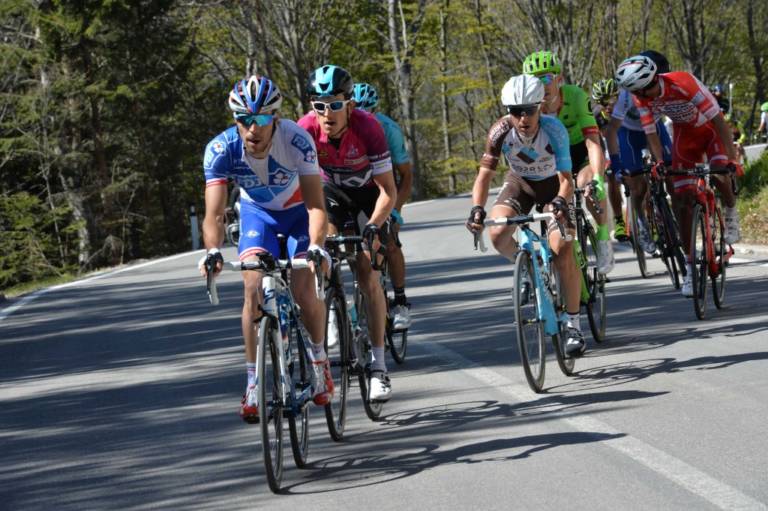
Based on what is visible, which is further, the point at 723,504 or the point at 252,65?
the point at 252,65

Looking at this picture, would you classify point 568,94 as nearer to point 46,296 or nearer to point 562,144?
point 562,144

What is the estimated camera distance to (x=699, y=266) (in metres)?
10.8

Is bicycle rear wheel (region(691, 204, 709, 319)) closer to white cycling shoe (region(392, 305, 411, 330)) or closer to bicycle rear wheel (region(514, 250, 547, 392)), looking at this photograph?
white cycling shoe (region(392, 305, 411, 330))

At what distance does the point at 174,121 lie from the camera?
135ft

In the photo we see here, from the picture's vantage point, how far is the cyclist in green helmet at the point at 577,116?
10.1 metres

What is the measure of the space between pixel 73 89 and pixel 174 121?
6.08 meters

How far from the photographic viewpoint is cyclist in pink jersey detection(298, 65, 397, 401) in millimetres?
7680

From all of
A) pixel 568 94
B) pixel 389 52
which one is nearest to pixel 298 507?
pixel 568 94

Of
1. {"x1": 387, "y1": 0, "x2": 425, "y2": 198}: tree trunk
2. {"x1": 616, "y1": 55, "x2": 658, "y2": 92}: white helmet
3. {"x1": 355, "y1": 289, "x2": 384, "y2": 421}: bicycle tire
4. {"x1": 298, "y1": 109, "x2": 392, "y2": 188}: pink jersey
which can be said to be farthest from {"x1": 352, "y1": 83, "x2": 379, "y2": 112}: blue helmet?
{"x1": 387, "y1": 0, "x2": 425, "y2": 198}: tree trunk

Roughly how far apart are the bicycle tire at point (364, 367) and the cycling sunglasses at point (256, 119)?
1.77m


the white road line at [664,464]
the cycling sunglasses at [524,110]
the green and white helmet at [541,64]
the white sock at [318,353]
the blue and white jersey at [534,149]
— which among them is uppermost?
the green and white helmet at [541,64]

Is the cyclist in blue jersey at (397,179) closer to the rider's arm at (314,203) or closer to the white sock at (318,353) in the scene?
the rider's arm at (314,203)

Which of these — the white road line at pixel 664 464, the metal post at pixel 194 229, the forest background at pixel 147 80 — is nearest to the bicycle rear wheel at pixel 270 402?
the white road line at pixel 664 464

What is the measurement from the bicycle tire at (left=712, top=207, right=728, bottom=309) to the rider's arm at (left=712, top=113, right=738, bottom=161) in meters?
0.62
